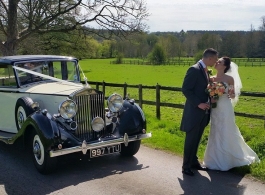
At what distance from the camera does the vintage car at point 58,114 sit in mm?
5477

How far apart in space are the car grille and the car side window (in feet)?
→ 6.83

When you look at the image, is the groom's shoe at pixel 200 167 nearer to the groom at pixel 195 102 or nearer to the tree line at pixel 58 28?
the groom at pixel 195 102

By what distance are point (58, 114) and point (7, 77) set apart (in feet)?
7.45

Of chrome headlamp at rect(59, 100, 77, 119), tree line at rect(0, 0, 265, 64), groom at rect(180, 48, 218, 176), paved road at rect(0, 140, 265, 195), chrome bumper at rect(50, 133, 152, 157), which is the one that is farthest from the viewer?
tree line at rect(0, 0, 265, 64)

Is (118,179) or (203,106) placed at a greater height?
(203,106)

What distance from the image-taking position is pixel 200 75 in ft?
17.5

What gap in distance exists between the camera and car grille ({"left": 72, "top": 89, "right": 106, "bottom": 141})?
5.84 meters

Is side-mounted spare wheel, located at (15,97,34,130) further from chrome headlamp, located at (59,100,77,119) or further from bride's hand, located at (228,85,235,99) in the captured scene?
bride's hand, located at (228,85,235,99)

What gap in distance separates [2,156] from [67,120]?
76.6 inches

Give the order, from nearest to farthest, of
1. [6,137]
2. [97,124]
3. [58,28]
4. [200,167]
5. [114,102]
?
[200,167] < [97,124] < [114,102] < [6,137] < [58,28]

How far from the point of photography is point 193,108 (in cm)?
539

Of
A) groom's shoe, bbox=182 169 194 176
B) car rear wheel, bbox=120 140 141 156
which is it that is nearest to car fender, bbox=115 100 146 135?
car rear wheel, bbox=120 140 141 156

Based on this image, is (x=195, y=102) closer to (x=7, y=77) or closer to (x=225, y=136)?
(x=225, y=136)

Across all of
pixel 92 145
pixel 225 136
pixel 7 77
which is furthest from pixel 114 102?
pixel 7 77
